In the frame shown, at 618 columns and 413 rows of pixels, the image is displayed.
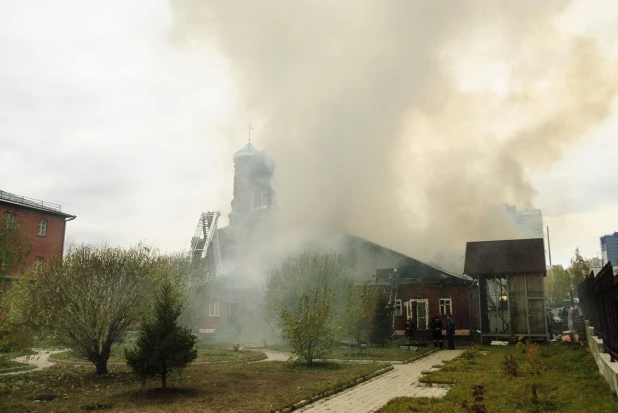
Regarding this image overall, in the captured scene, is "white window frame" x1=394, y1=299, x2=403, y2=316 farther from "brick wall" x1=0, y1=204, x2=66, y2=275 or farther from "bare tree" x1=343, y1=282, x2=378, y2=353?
"brick wall" x1=0, y1=204, x2=66, y2=275

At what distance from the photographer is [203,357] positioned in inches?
942

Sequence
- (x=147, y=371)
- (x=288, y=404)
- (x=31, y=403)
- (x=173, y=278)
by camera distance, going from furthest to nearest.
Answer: (x=173, y=278)
(x=147, y=371)
(x=31, y=403)
(x=288, y=404)

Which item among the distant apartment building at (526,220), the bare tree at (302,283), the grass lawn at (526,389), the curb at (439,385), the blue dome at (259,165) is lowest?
the curb at (439,385)

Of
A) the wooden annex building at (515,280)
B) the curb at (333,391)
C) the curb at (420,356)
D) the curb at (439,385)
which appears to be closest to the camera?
the curb at (333,391)

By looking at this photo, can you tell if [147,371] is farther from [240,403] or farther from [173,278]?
[173,278]

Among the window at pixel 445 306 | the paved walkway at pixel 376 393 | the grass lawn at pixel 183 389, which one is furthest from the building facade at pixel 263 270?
the paved walkway at pixel 376 393

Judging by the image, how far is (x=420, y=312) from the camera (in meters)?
34.9

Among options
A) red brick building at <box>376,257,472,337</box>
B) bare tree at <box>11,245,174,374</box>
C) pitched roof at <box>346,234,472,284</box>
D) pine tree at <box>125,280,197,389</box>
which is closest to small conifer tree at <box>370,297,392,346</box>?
red brick building at <box>376,257,472,337</box>

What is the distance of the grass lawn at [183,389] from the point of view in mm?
11477

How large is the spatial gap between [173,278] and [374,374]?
16.8m

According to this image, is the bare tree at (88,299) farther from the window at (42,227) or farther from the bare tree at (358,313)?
the window at (42,227)

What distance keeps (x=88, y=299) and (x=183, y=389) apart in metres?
5.63

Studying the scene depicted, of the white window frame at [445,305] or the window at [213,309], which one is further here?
the window at [213,309]

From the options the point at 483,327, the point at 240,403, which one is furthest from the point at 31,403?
the point at 483,327
